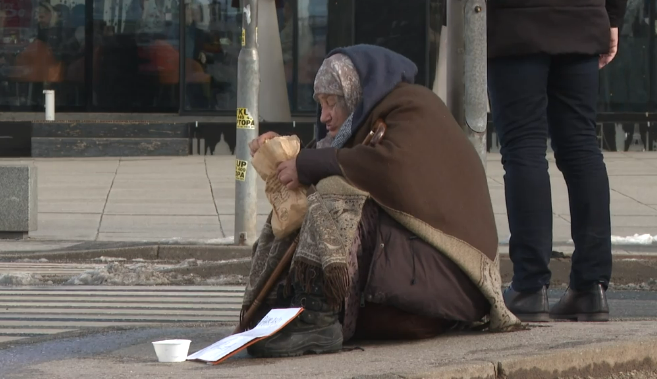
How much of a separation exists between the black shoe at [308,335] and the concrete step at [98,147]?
1296cm

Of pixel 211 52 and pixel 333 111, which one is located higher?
pixel 333 111

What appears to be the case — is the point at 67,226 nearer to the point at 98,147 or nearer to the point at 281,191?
the point at 98,147

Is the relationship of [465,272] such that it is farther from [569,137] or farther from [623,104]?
[623,104]

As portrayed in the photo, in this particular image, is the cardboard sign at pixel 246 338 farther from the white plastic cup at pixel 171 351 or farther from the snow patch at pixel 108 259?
the snow patch at pixel 108 259

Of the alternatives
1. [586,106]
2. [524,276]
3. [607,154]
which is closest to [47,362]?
[524,276]

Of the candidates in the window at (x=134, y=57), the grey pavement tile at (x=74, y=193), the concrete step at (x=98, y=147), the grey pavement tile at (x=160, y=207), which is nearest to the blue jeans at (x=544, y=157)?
the grey pavement tile at (x=160, y=207)

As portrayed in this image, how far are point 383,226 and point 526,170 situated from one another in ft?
Answer: 2.75

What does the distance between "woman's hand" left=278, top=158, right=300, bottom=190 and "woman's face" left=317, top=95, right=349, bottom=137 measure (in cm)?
24

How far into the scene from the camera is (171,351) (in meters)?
3.94

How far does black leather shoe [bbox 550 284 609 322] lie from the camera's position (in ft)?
15.6

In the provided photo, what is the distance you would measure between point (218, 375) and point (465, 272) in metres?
0.90

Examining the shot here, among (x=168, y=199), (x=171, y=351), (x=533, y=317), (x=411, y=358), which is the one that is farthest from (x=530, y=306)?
(x=168, y=199)

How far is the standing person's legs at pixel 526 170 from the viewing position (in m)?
4.64

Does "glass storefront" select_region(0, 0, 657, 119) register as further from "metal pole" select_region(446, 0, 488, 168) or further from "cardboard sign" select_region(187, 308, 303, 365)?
"cardboard sign" select_region(187, 308, 303, 365)
